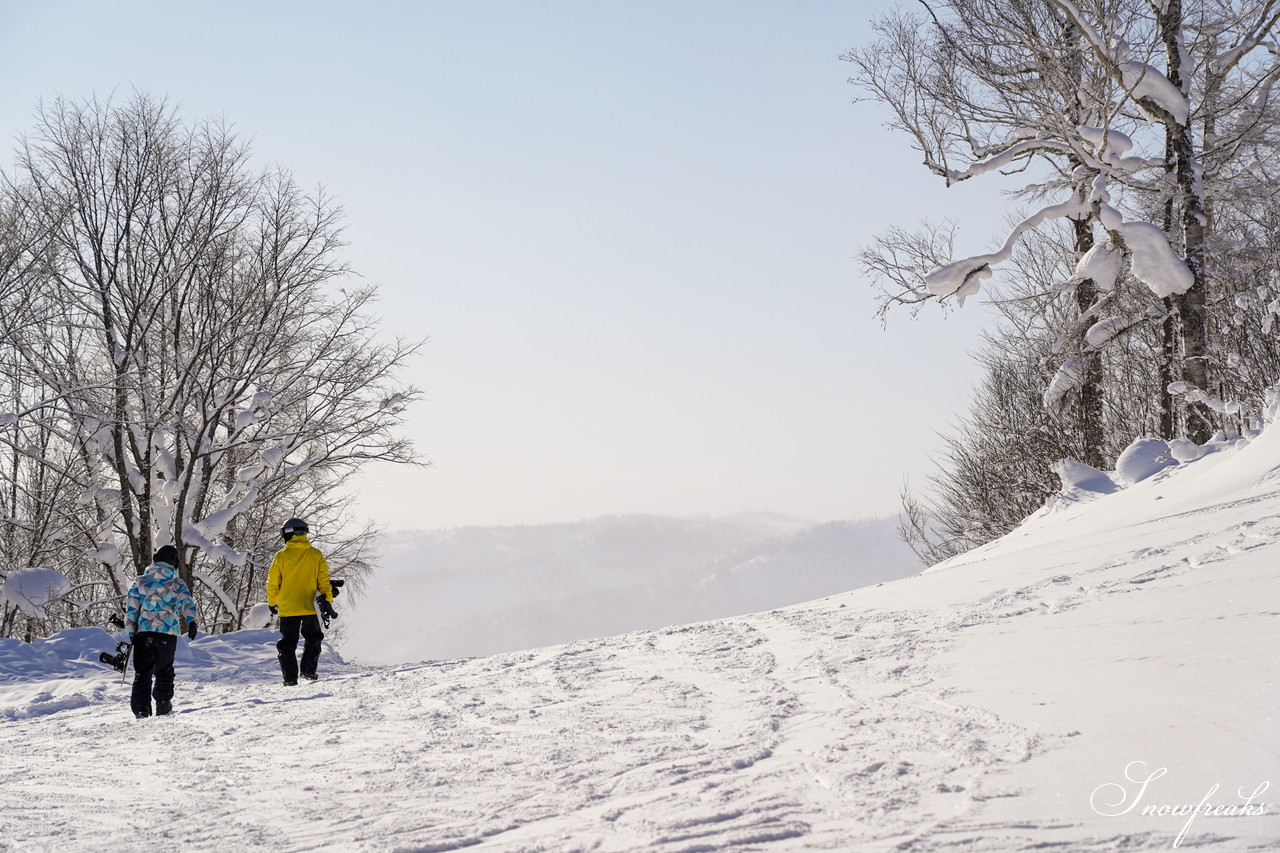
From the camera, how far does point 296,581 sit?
9078mm

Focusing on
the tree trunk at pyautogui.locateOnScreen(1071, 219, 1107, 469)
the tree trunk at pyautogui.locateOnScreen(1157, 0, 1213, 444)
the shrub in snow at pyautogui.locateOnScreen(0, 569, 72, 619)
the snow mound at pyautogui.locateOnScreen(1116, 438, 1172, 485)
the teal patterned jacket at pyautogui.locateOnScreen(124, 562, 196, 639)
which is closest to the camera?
the teal patterned jacket at pyautogui.locateOnScreen(124, 562, 196, 639)

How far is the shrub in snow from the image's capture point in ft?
47.0

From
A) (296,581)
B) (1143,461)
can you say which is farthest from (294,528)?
(1143,461)

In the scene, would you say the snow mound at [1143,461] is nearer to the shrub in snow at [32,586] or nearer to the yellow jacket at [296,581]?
the yellow jacket at [296,581]

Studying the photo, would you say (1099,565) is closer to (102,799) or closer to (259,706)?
(102,799)

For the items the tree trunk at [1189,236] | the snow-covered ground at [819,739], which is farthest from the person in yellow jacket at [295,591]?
the tree trunk at [1189,236]

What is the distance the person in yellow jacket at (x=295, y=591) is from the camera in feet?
29.8

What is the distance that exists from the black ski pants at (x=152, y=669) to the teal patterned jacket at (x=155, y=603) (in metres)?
0.08

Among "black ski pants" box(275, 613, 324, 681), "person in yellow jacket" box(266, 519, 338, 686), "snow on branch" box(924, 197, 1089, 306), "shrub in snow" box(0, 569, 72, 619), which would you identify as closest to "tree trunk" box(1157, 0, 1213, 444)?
"snow on branch" box(924, 197, 1089, 306)

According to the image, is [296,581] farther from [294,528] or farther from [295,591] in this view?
[294,528]

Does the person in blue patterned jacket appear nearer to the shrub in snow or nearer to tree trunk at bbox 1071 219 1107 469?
the shrub in snow

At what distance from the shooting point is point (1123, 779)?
9.55 ft

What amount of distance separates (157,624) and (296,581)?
1.40 meters

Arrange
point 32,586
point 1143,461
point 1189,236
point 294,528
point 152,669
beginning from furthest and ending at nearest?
point 32,586
point 1189,236
point 1143,461
point 294,528
point 152,669
